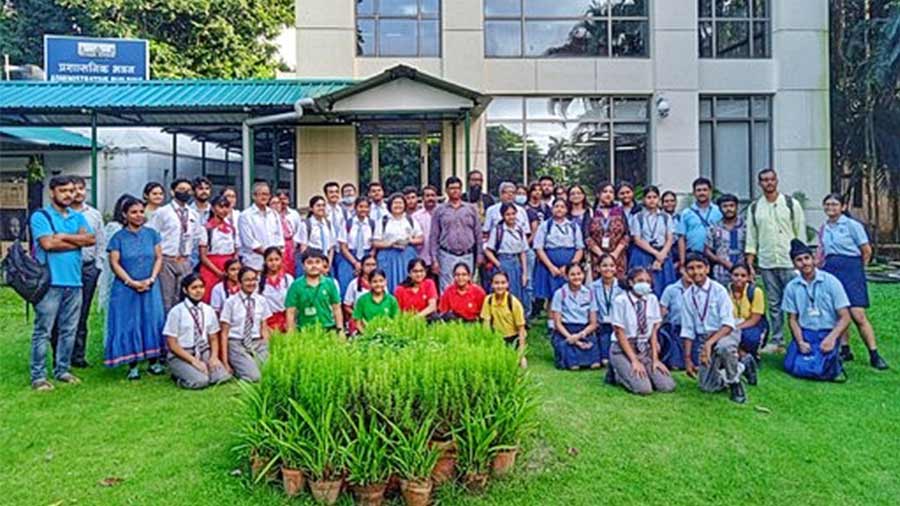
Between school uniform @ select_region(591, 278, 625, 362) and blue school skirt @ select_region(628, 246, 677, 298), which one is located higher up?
blue school skirt @ select_region(628, 246, 677, 298)

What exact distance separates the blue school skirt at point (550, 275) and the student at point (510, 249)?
0.55 ft

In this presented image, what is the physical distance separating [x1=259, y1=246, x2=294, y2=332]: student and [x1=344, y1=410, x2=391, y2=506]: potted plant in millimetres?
2503

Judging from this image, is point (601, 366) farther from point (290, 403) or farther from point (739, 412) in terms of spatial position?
point (290, 403)

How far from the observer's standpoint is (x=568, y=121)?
12.3 metres

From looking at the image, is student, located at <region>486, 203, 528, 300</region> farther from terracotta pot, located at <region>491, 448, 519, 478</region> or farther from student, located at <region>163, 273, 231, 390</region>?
terracotta pot, located at <region>491, 448, 519, 478</region>

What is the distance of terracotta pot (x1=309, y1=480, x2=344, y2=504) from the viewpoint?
3.45m

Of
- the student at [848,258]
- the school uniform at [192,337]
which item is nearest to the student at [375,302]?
the school uniform at [192,337]

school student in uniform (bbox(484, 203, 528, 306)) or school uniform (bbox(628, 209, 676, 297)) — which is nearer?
school uniform (bbox(628, 209, 676, 297))

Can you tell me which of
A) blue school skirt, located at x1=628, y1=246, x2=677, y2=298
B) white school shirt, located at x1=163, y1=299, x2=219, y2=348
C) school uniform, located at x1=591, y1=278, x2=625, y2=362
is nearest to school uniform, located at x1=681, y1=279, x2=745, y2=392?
school uniform, located at x1=591, y1=278, x2=625, y2=362

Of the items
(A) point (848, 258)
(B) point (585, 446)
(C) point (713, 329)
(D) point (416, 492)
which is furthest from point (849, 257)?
(D) point (416, 492)

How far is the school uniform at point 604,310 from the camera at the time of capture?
19.5 ft

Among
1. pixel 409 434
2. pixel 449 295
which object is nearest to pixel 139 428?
pixel 409 434

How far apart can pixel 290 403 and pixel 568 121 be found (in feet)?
31.8

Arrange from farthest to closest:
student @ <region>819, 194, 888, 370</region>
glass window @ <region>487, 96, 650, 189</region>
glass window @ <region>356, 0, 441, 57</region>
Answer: glass window @ <region>487, 96, 650, 189</region>
glass window @ <region>356, 0, 441, 57</region>
student @ <region>819, 194, 888, 370</region>
